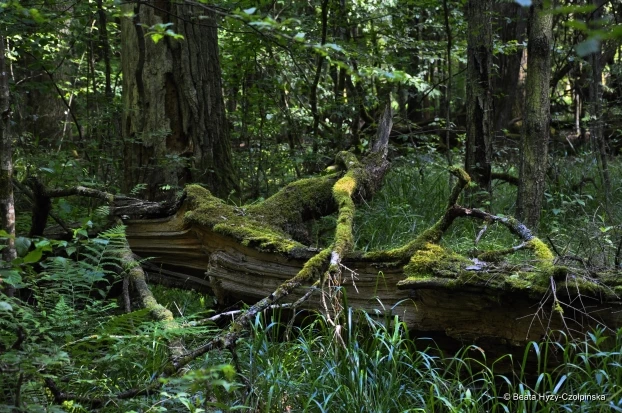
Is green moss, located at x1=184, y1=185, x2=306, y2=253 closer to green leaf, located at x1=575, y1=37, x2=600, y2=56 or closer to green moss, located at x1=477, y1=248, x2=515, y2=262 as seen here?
green moss, located at x1=477, y1=248, x2=515, y2=262

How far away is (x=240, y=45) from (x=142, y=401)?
5.63 metres

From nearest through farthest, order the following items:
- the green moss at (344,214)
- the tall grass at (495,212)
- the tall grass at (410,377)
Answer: the tall grass at (410,377)
the green moss at (344,214)
the tall grass at (495,212)

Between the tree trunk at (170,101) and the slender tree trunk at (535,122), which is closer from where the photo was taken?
the slender tree trunk at (535,122)

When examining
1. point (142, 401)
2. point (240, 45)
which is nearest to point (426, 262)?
point (142, 401)

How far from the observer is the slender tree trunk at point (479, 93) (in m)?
6.46

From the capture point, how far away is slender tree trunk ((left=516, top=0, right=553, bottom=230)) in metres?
5.70

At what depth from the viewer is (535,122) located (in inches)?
230

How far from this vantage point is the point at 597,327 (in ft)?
10.2

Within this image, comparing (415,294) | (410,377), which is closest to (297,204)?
(415,294)

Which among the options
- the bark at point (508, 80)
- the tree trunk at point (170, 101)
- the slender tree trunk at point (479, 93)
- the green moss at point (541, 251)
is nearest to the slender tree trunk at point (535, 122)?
the slender tree trunk at point (479, 93)

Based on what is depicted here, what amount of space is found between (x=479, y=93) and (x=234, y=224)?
11.8 feet

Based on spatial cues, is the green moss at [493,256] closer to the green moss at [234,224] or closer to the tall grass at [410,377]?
the tall grass at [410,377]

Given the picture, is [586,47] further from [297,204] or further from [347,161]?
[347,161]

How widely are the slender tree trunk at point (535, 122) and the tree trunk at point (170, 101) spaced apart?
128 inches
